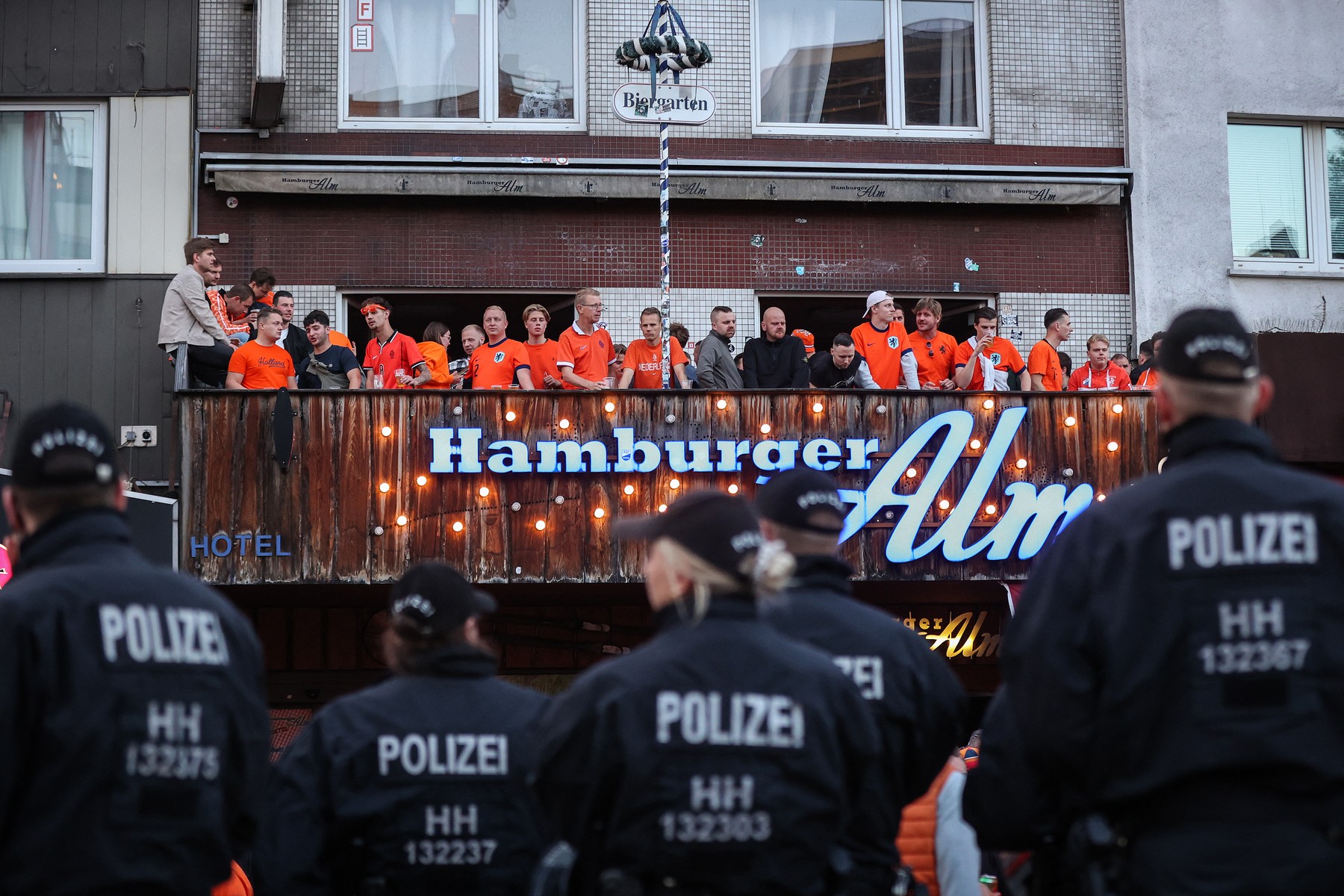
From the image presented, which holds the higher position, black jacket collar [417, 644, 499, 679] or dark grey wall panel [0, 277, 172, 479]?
dark grey wall panel [0, 277, 172, 479]

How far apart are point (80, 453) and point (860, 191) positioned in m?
13.1

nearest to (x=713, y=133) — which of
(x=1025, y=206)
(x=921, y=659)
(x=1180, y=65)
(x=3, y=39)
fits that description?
(x=1025, y=206)

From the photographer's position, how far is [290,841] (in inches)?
198

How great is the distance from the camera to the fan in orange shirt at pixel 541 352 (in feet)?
45.3

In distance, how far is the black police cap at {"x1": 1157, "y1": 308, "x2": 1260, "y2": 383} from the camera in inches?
157

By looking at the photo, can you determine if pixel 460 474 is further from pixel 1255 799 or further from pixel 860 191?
pixel 1255 799

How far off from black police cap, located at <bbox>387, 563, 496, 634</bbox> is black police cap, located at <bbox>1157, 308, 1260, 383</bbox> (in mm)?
2396

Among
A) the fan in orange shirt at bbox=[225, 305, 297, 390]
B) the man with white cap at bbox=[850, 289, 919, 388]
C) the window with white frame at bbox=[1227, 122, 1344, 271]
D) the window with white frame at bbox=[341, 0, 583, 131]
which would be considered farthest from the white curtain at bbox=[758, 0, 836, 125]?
the fan in orange shirt at bbox=[225, 305, 297, 390]

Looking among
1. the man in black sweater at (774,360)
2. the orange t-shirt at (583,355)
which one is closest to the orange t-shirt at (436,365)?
the orange t-shirt at (583,355)

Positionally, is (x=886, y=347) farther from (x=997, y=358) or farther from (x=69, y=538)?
(x=69, y=538)

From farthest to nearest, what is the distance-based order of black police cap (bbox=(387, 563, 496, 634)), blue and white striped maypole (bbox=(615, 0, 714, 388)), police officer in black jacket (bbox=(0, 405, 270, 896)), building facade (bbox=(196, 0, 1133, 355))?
building facade (bbox=(196, 0, 1133, 355)) < blue and white striped maypole (bbox=(615, 0, 714, 388)) < black police cap (bbox=(387, 563, 496, 634)) < police officer in black jacket (bbox=(0, 405, 270, 896))

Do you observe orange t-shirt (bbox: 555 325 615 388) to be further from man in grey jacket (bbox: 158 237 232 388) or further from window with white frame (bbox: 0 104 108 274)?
window with white frame (bbox: 0 104 108 274)

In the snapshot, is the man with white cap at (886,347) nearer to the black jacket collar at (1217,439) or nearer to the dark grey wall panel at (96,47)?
the dark grey wall panel at (96,47)

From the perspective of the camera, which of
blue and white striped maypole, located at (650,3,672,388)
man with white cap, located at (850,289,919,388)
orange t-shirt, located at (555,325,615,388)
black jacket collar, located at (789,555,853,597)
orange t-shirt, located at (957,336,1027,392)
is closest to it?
black jacket collar, located at (789,555,853,597)
